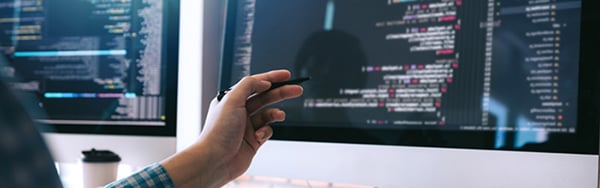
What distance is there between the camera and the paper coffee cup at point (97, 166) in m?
1.04

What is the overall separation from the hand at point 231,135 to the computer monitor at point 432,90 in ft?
0.49

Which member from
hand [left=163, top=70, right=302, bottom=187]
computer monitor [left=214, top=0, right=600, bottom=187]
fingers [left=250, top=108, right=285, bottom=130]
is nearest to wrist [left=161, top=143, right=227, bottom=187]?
hand [left=163, top=70, right=302, bottom=187]

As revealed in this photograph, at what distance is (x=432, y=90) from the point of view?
2.66 feet

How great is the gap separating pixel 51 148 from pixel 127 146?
85cm

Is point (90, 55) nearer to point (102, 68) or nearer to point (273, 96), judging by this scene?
point (102, 68)

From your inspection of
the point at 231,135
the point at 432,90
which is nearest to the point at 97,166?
the point at 231,135

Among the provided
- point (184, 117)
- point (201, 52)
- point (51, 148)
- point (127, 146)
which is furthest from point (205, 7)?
point (51, 148)

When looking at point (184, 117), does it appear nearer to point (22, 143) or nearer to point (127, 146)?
point (127, 146)

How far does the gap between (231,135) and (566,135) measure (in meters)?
0.53

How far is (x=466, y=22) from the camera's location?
791mm

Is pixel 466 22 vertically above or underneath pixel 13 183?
above

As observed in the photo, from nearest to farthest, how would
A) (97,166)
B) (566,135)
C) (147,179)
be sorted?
(147,179), (566,135), (97,166)

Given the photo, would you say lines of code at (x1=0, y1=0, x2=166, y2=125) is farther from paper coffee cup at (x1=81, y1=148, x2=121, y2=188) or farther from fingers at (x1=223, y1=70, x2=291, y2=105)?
fingers at (x1=223, y1=70, x2=291, y2=105)

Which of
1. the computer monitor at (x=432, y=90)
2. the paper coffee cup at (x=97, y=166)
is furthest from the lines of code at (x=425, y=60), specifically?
the paper coffee cup at (x=97, y=166)
